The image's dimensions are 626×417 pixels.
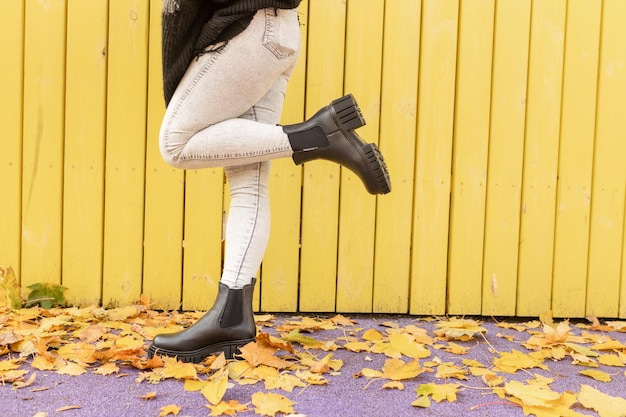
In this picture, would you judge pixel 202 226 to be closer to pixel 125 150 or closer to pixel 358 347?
pixel 125 150

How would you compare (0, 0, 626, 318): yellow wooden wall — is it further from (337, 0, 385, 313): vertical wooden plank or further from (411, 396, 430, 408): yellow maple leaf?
(411, 396, 430, 408): yellow maple leaf

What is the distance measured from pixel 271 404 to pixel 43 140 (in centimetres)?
149

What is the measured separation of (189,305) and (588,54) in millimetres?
1922

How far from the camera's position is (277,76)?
1579mm

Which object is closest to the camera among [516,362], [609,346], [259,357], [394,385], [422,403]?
[422,403]

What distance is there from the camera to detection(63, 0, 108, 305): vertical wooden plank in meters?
2.18

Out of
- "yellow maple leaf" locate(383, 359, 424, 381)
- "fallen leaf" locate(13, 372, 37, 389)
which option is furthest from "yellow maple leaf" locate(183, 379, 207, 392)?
"yellow maple leaf" locate(383, 359, 424, 381)

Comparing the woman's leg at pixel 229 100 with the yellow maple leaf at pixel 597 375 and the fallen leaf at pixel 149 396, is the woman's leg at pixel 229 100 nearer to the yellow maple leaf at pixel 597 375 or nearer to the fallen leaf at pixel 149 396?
the fallen leaf at pixel 149 396

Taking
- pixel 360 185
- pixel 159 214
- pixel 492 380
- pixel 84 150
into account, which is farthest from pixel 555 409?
pixel 84 150

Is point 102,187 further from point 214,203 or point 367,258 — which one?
point 367,258

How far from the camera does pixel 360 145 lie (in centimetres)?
155

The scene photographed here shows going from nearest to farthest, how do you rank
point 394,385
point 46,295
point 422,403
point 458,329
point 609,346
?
point 422,403 < point 394,385 < point 609,346 < point 458,329 < point 46,295

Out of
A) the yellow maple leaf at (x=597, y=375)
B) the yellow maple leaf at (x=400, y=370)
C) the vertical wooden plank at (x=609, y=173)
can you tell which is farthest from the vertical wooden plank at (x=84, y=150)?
the vertical wooden plank at (x=609, y=173)

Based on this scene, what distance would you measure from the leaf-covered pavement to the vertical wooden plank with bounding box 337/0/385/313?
244 mm
